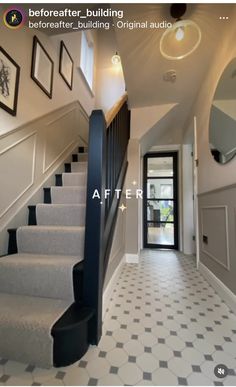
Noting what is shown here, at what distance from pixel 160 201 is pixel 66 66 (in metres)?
2.88

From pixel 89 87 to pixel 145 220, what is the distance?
9.44 ft

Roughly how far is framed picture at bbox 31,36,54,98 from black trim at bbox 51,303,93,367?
7.38 ft

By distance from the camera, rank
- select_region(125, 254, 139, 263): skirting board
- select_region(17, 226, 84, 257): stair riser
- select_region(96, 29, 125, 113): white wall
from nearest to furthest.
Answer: select_region(17, 226, 84, 257): stair riser < select_region(125, 254, 139, 263): skirting board < select_region(96, 29, 125, 113): white wall

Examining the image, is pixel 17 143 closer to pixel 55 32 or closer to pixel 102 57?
pixel 55 32

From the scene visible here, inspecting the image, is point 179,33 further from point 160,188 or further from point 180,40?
point 160,188

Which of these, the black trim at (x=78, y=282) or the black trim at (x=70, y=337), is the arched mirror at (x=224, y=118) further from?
the black trim at (x=70, y=337)

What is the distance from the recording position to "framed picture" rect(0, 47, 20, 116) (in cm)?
163

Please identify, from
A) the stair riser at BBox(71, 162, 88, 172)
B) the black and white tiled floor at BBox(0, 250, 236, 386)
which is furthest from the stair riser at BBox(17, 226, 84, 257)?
the stair riser at BBox(71, 162, 88, 172)

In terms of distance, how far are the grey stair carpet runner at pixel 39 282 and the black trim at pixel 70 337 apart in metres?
0.03

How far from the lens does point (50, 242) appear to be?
1584mm

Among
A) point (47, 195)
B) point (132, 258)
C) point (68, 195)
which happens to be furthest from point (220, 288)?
point (47, 195)

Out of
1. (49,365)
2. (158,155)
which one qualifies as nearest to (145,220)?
(158,155)

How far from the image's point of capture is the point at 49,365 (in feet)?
3.27

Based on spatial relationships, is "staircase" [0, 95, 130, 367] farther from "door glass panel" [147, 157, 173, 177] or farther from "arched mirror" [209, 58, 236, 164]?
"door glass panel" [147, 157, 173, 177]
